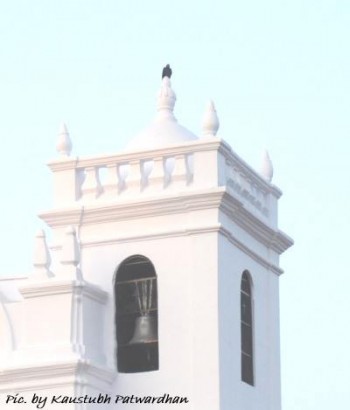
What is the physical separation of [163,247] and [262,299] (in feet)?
8.05

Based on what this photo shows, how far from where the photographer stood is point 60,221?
32906mm

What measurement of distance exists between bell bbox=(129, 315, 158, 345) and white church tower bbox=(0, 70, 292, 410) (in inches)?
0.6

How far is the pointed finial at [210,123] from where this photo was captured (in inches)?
1272

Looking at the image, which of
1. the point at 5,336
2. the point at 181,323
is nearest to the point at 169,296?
the point at 181,323

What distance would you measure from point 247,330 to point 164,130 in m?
3.64

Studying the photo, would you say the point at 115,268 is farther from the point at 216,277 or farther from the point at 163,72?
the point at 163,72

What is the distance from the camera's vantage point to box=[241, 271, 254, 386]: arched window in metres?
32.8

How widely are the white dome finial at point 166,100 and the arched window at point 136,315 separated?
10.0 ft

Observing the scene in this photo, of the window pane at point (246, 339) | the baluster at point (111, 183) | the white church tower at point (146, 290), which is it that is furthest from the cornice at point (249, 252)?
the baluster at point (111, 183)

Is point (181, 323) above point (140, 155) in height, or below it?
below

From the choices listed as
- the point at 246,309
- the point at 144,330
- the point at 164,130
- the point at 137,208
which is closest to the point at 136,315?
the point at 144,330

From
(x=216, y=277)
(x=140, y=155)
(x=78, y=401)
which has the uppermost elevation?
(x=140, y=155)

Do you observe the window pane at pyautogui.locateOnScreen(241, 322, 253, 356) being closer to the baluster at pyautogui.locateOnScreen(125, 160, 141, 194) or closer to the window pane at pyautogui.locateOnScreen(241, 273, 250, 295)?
the window pane at pyautogui.locateOnScreen(241, 273, 250, 295)

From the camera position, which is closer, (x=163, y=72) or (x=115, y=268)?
(x=115, y=268)
